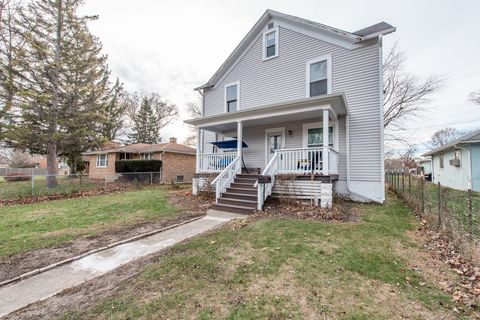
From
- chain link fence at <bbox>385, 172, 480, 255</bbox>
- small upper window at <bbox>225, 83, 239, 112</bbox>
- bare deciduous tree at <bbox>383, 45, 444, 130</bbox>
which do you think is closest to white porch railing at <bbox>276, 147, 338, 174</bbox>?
chain link fence at <bbox>385, 172, 480, 255</bbox>

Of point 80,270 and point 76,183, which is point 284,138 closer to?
point 80,270

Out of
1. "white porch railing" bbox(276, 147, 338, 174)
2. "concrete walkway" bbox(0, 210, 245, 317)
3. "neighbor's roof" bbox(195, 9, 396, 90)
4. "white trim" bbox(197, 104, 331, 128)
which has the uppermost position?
"neighbor's roof" bbox(195, 9, 396, 90)

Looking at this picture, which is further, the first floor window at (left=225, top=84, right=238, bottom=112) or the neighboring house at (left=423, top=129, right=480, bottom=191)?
the first floor window at (left=225, top=84, right=238, bottom=112)

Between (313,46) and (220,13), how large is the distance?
5826mm

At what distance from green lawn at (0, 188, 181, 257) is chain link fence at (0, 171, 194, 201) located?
10.6 feet

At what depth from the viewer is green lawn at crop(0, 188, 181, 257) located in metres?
5.01

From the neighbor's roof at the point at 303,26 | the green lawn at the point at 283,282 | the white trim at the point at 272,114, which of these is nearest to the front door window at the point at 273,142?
the white trim at the point at 272,114

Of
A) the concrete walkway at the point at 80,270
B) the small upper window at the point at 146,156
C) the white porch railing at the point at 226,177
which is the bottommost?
Result: the concrete walkway at the point at 80,270

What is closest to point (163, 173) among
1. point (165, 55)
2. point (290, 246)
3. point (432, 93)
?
point (165, 55)

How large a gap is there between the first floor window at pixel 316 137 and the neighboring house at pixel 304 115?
0.04 meters

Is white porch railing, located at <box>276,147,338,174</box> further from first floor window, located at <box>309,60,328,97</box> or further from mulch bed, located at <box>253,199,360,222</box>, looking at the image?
first floor window, located at <box>309,60,328,97</box>

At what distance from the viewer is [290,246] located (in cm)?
425

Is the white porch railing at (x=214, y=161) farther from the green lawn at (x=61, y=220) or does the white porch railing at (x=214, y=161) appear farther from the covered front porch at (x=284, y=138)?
the green lawn at (x=61, y=220)

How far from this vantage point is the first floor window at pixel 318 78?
1011 centimetres
